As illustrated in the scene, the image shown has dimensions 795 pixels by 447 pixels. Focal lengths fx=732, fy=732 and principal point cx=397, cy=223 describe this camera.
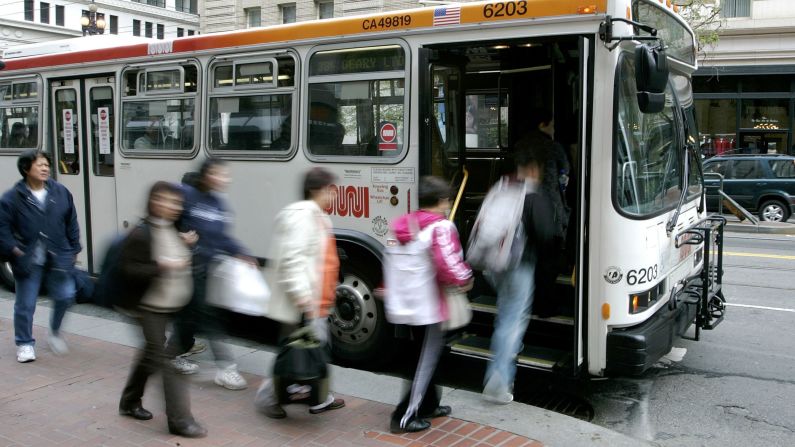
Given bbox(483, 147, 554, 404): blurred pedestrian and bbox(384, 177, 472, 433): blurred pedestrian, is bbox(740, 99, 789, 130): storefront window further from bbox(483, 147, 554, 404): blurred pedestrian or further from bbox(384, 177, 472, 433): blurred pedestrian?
bbox(384, 177, 472, 433): blurred pedestrian

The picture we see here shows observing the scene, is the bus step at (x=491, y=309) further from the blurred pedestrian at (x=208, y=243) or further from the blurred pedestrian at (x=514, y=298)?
the blurred pedestrian at (x=208, y=243)

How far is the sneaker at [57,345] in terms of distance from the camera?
6328 millimetres

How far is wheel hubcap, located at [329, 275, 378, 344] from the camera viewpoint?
6430 millimetres

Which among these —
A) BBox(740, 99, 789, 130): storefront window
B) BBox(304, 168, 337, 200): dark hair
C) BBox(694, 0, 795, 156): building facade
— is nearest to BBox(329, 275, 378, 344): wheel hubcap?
BBox(304, 168, 337, 200): dark hair

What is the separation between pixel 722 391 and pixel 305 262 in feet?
12.6

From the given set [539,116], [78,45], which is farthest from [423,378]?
[78,45]

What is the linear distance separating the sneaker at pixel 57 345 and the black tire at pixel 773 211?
1725 centimetres

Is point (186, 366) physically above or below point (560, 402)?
above

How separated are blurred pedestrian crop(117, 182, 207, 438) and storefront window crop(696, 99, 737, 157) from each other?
2509 centimetres

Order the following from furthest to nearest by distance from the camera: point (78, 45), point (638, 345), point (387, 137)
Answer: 1. point (78, 45)
2. point (387, 137)
3. point (638, 345)

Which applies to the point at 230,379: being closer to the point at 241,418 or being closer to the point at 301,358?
the point at 241,418

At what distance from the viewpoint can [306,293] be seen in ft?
14.5

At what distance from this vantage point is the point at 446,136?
656 centimetres

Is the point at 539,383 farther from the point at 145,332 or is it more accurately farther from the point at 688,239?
the point at 145,332
